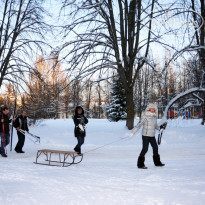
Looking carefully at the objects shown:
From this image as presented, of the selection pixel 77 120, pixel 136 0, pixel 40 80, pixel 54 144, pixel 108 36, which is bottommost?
pixel 54 144

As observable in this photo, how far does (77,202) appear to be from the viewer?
4.04 meters

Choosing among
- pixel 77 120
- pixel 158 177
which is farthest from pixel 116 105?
pixel 158 177

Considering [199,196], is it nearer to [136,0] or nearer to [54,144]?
[54,144]

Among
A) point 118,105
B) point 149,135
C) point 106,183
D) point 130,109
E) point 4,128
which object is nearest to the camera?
point 106,183

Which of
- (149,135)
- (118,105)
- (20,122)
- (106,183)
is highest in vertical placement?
(118,105)

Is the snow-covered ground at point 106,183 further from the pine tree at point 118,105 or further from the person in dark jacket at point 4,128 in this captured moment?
the pine tree at point 118,105

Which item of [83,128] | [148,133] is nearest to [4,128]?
[83,128]

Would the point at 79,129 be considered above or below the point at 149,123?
below

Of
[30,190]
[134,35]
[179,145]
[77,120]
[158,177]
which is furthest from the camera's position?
[134,35]

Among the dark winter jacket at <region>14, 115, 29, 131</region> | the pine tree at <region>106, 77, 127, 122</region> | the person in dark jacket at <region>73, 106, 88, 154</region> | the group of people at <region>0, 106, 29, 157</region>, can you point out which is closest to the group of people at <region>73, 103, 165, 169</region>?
the person in dark jacket at <region>73, 106, 88, 154</region>

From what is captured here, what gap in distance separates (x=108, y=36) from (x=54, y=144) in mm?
6498

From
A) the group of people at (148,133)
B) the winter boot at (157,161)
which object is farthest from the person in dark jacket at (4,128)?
the winter boot at (157,161)

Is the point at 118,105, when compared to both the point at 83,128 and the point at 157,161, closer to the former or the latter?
the point at 83,128

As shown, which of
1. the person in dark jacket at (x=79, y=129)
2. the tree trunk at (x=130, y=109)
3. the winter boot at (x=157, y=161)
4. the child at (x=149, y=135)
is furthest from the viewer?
the tree trunk at (x=130, y=109)
